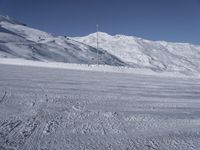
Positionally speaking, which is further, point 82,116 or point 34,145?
point 82,116

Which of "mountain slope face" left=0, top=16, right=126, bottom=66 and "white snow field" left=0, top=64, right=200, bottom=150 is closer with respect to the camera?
"white snow field" left=0, top=64, right=200, bottom=150

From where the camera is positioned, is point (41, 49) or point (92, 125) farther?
point (41, 49)

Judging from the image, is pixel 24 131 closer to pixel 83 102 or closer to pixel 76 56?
pixel 83 102

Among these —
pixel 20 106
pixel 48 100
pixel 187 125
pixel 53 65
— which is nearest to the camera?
pixel 187 125

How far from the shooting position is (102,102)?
945 centimetres

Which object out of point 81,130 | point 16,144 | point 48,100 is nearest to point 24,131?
point 16,144

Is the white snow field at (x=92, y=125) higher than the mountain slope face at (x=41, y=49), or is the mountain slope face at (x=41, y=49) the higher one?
the mountain slope face at (x=41, y=49)

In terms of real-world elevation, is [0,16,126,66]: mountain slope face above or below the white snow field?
above

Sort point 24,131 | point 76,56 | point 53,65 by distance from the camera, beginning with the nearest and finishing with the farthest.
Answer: point 24,131 → point 53,65 → point 76,56

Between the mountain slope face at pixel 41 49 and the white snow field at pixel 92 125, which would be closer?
the white snow field at pixel 92 125

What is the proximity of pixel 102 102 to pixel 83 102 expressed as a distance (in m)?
0.69

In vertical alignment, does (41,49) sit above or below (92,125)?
above

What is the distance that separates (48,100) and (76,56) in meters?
123

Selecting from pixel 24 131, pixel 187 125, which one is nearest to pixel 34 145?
pixel 24 131
